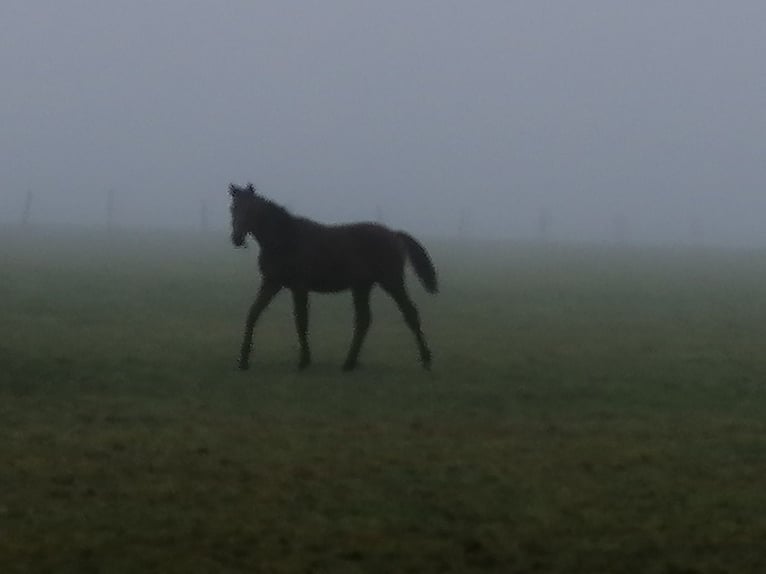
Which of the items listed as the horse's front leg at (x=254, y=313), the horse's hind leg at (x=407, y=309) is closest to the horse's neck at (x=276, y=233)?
the horse's front leg at (x=254, y=313)

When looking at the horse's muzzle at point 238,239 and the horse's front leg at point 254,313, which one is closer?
the horse's muzzle at point 238,239

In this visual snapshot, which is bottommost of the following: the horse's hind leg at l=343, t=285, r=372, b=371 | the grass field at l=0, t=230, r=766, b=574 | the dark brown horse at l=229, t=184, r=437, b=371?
the grass field at l=0, t=230, r=766, b=574

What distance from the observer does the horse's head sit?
13.7 meters

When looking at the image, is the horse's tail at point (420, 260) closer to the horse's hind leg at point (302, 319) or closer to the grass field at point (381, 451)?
the grass field at point (381, 451)

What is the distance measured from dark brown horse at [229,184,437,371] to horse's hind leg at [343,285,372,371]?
1cm

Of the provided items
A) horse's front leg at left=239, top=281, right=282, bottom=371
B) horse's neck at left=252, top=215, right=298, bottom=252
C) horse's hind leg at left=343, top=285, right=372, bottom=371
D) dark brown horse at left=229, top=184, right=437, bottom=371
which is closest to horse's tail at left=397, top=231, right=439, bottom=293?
dark brown horse at left=229, top=184, right=437, bottom=371

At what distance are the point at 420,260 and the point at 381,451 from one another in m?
5.85

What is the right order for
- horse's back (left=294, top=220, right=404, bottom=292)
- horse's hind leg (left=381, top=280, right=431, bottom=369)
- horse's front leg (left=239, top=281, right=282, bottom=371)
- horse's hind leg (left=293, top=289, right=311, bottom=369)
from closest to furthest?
horse's front leg (left=239, top=281, right=282, bottom=371) < horse's back (left=294, top=220, right=404, bottom=292) < horse's hind leg (left=293, top=289, right=311, bottom=369) < horse's hind leg (left=381, top=280, right=431, bottom=369)

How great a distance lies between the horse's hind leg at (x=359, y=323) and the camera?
14.0 meters

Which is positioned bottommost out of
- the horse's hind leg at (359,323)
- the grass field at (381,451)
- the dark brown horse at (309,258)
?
the grass field at (381,451)

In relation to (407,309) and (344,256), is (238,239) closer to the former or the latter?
(344,256)

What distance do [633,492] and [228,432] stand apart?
134 inches

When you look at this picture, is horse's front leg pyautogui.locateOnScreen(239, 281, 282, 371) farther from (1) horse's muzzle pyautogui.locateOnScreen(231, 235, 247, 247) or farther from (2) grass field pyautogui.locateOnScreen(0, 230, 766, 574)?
(1) horse's muzzle pyautogui.locateOnScreen(231, 235, 247, 247)

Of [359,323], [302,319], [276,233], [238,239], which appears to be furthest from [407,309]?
[238,239]
